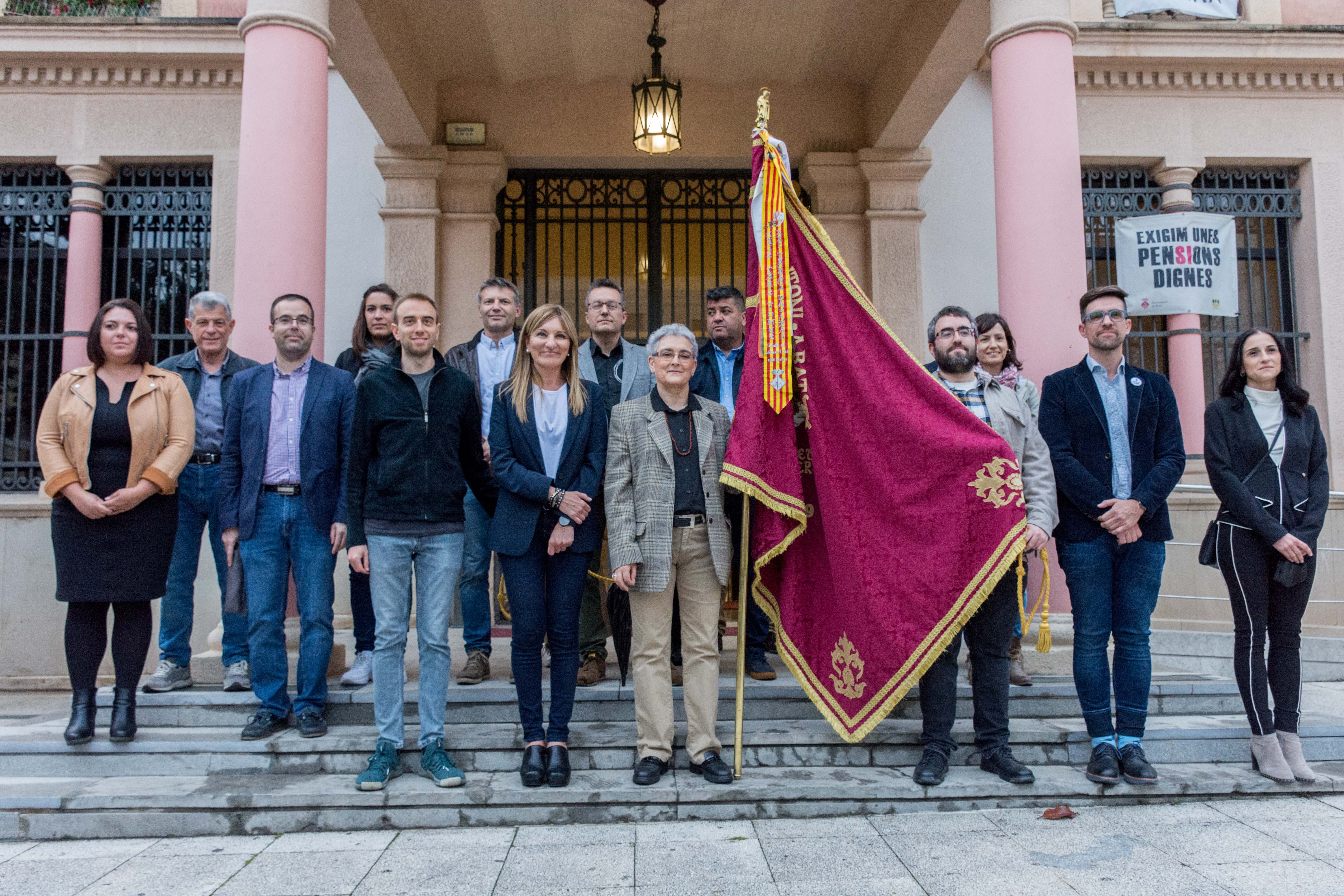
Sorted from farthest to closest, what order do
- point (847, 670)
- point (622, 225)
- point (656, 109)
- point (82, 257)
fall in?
point (622, 225)
point (82, 257)
point (656, 109)
point (847, 670)

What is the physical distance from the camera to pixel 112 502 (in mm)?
4047

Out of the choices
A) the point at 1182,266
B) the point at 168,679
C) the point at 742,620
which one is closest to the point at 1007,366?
the point at 742,620

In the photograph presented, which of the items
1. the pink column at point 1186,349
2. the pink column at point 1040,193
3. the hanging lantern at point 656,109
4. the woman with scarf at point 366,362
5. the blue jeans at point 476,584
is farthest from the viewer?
the pink column at point 1186,349

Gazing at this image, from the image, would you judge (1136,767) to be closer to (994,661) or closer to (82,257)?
(994,661)

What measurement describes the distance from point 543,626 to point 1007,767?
6.53 feet

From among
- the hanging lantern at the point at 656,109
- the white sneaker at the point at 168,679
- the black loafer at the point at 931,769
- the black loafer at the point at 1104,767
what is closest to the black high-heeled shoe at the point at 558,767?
the black loafer at the point at 931,769

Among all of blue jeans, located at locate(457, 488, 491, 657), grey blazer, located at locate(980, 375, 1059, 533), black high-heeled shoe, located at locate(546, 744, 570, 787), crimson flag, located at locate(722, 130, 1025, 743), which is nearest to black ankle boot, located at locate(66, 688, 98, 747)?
blue jeans, located at locate(457, 488, 491, 657)

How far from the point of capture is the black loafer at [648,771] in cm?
370

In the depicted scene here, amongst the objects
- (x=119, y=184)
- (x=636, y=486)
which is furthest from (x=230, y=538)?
(x=119, y=184)

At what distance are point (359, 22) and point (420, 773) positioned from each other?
15.6ft

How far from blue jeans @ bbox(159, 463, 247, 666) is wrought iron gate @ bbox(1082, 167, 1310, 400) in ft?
22.5

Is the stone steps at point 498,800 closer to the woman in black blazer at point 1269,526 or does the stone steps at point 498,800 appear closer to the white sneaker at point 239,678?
the woman in black blazer at point 1269,526

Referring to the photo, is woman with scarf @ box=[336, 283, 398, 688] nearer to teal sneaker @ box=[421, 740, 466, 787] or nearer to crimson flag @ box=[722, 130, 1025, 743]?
teal sneaker @ box=[421, 740, 466, 787]

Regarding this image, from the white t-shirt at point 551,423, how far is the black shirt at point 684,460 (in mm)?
385
